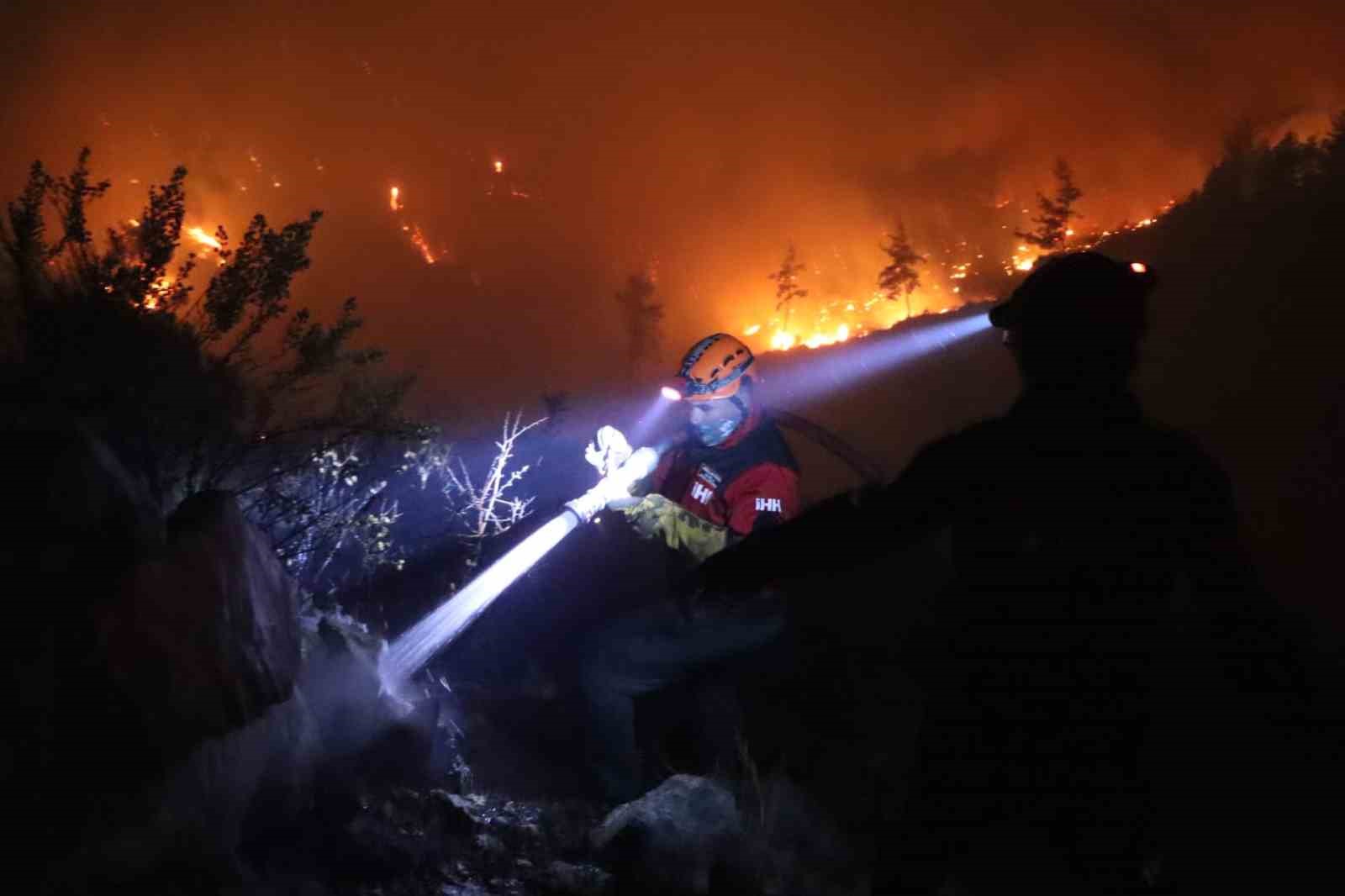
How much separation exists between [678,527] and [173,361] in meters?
3.57

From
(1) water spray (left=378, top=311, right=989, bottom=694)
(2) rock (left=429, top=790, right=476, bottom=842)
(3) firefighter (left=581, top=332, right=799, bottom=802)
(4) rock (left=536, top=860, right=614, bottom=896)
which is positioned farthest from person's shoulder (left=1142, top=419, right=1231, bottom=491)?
(2) rock (left=429, top=790, right=476, bottom=842)

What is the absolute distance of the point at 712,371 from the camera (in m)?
5.50

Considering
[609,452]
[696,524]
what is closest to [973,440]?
[696,524]

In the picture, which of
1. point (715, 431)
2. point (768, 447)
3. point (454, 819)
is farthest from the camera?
point (715, 431)

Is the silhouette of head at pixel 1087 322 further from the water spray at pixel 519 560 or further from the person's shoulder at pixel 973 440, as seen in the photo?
the water spray at pixel 519 560

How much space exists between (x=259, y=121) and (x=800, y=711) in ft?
137

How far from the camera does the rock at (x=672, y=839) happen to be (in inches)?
132

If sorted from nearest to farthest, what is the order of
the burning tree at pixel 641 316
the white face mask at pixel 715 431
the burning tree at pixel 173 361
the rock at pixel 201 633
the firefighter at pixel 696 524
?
the rock at pixel 201 633 → the burning tree at pixel 173 361 → the firefighter at pixel 696 524 → the white face mask at pixel 715 431 → the burning tree at pixel 641 316

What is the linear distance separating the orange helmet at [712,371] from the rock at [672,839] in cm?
290

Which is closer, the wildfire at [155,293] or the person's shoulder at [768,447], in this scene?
the wildfire at [155,293]

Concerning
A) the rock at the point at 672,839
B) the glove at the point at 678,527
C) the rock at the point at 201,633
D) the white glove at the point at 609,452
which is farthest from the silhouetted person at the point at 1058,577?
the white glove at the point at 609,452

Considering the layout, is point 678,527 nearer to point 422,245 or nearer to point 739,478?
point 739,478

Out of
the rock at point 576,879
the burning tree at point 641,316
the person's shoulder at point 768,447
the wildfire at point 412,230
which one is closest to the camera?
the rock at point 576,879

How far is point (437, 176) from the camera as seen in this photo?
47.8m
